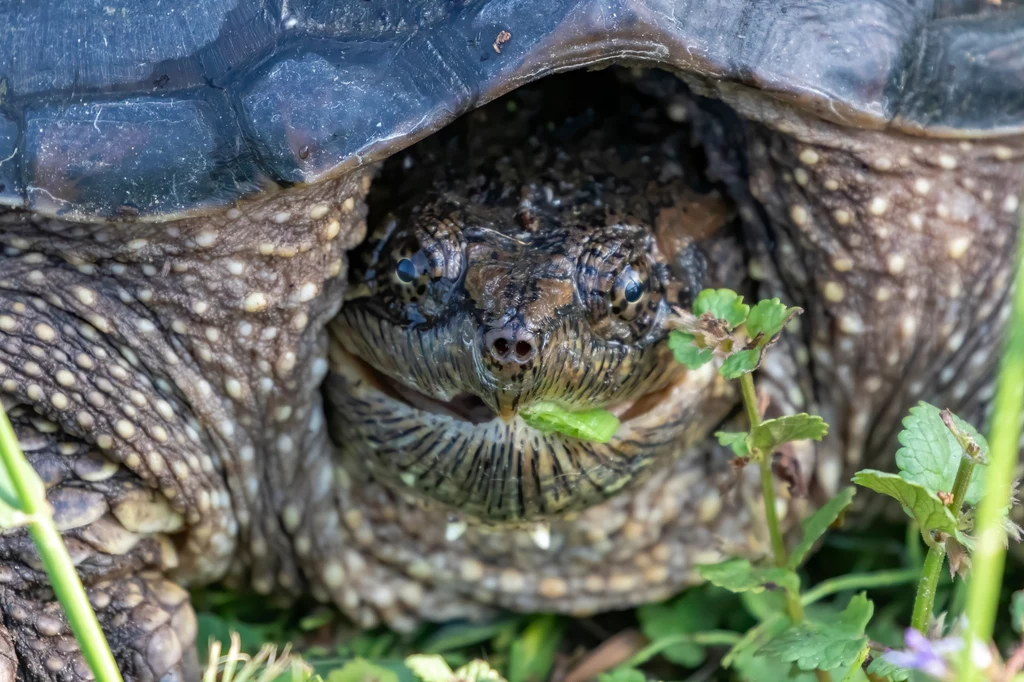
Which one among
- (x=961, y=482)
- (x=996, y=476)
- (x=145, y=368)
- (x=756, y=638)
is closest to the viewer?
(x=996, y=476)

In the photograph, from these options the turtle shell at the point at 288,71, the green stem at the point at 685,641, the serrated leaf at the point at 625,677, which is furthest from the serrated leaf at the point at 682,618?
the turtle shell at the point at 288,71

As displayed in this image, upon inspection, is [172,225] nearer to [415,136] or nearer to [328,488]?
[415,136]

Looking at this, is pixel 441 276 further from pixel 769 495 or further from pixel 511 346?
pixel 769 495

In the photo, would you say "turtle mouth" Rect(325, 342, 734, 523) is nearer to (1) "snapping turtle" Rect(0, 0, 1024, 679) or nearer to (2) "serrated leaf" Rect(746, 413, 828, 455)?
(1) "snapping turtle" Rect(0, 0, 1024, 679)

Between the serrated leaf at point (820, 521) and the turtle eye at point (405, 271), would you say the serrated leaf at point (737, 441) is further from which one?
the turtle eye at point (405, 271)

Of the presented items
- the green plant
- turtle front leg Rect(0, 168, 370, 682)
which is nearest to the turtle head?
turtle front leg Rect(0, 168, 370, 682)

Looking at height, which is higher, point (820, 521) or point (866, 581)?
point (820, 521)

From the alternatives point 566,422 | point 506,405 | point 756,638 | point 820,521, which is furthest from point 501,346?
point 756,638

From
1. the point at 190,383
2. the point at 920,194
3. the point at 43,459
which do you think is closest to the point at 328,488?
the point at 190,383
